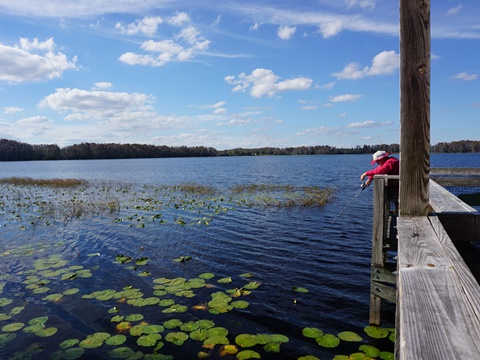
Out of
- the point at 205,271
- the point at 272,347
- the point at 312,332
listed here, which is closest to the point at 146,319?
the point at 272,347

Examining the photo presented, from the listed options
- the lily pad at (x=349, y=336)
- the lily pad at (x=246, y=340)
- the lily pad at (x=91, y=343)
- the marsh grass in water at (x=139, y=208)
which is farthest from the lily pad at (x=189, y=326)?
the marsh grass in water at (x=139, y=208)

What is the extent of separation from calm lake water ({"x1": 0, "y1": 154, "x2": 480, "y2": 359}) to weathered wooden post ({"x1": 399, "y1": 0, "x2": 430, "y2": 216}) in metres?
3.85

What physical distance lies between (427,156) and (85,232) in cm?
1419

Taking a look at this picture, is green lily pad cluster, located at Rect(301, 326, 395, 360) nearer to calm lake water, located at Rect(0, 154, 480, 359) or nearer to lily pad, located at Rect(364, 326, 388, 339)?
lily pad, located at Rect(364, 326, 388, 339)

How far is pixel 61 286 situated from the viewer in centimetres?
821

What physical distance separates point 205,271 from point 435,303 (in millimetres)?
8211

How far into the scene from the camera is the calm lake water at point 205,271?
6.07m

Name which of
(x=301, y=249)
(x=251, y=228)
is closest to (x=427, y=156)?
(x=301, y=249)

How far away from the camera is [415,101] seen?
255 cm

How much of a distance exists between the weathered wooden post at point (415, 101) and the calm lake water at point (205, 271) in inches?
151

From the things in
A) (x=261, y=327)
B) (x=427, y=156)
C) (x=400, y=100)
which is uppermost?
(x=400, y=100)

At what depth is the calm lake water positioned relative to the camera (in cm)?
607

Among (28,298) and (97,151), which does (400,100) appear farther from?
(97,151)

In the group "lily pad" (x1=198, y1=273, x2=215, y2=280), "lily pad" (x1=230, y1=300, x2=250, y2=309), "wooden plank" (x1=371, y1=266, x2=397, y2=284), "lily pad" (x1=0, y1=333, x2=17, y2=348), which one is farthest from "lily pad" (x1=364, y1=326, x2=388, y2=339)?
"lily pad" (x1=0, y1=333, x2=17, y2=348)
